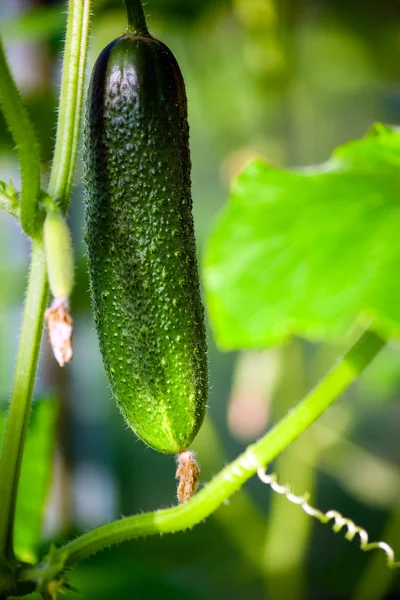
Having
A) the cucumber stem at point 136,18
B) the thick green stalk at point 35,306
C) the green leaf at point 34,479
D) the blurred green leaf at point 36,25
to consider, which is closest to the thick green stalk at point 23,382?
the thick green stalk at point 35,306

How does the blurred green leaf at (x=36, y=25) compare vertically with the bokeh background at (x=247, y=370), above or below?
above

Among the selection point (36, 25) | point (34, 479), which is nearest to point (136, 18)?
point (34, 479)

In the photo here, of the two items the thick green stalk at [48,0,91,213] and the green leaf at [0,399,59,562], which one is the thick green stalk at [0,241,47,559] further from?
the green leaf at [0,399,59,562]

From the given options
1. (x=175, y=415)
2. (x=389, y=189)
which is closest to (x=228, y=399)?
(x=175, y=415)

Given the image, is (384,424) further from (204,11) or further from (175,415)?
(175,415)

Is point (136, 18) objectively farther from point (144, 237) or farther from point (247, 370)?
point (247, 370)

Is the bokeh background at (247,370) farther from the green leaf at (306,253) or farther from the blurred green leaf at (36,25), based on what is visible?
the green leaf at (306,253)
